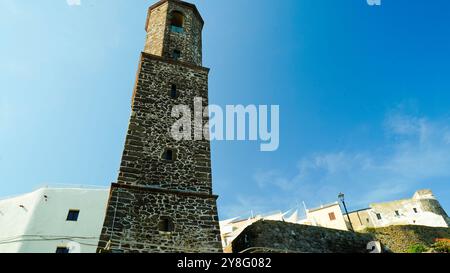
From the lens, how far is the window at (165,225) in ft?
29.3

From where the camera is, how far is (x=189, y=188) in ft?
33.2

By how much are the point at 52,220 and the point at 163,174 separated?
1164cm

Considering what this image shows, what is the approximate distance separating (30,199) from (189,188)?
13883 millimetres

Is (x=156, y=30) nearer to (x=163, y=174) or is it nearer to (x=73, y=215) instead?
(x=163, y=174)

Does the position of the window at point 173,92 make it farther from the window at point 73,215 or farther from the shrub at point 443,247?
the shrub at point 443,247

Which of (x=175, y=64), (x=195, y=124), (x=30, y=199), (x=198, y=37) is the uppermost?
(x=198, y=37)

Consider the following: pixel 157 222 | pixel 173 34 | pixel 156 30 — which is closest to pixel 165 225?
pixel 157 222

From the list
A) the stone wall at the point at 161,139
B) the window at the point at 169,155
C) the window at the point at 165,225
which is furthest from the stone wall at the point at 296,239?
the window at the point at 169,155

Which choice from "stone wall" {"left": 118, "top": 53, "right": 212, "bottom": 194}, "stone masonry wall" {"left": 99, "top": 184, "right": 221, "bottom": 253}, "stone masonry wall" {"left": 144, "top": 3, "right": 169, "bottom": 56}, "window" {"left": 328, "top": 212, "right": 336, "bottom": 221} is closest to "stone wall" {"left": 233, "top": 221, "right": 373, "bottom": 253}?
"stone masonry wall" {"left": 99, "top": 184, "right": 221, "bottom": 253}

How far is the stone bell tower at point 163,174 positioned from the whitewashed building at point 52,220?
8475mm

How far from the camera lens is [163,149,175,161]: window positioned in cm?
1061

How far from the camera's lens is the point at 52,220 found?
57.4 feet
